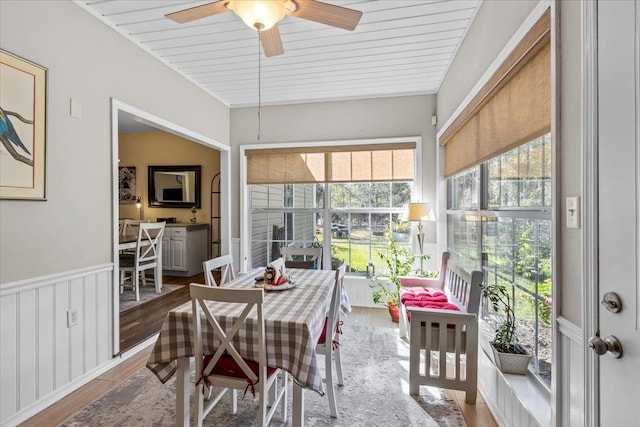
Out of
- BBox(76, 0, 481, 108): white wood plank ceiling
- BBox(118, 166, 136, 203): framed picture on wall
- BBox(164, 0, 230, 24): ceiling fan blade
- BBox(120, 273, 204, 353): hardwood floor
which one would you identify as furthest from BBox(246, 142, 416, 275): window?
BBox(118, 166, 136, 203): framed picture on wall

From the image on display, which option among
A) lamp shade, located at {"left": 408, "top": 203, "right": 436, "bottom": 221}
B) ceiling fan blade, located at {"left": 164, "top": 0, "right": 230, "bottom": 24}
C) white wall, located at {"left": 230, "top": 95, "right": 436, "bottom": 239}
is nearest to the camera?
ceiling fan blade, located at {"left": 164, "top": 0, "right": 230, "bottom": 24}

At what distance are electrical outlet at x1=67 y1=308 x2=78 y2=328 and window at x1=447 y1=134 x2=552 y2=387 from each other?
293 cm

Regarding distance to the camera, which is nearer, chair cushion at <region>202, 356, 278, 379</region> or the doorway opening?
chair cushion at <region>202, 356, 278, 379</region>

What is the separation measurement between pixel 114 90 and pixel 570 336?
331 cm

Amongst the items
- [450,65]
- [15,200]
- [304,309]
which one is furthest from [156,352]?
[450,65]

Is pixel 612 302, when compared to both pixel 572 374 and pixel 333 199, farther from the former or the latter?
pixel 333 199

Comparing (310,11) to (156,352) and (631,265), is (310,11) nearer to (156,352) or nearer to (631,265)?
(631,265)

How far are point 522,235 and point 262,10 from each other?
183cm

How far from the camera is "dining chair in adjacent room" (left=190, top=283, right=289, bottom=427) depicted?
1.38 meters

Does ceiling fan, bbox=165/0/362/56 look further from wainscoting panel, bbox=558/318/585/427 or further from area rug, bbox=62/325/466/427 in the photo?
area rug, bbox=62/325/466/427

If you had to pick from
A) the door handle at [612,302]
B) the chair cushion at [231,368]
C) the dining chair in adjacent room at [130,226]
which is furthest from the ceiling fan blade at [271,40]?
the dining chair in adjacent room at [130,226]

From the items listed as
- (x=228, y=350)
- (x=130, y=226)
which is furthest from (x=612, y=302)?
(x=130, y=226)

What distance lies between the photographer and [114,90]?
2.49 m

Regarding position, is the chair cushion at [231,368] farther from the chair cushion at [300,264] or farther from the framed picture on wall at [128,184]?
the framed picture on wall at [128,184]
